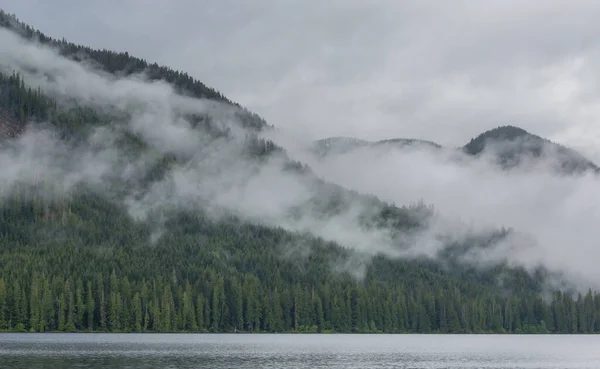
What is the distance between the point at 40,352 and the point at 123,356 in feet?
46.0

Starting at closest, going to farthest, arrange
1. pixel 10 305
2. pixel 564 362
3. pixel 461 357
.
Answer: pixel 564 362
pixel 461 357
pixel 10 305

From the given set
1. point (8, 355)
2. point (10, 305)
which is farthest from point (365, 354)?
point (10, 305)

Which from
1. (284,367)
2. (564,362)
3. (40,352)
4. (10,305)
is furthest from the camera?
(10,305)

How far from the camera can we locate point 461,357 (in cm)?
13900

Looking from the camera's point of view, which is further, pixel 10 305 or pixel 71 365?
pixel 10 305

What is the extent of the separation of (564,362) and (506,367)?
1965 cm

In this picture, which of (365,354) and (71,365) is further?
(365,354)

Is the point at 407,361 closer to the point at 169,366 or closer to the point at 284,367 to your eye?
the point at 284,367

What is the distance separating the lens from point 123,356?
378 ft

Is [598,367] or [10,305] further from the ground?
[10,305]

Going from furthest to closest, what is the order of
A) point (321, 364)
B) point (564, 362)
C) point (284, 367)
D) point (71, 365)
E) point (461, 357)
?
point (461, 357)
point (564, 362)
point (321, 364)
point (284, 367)
point (71, 365)

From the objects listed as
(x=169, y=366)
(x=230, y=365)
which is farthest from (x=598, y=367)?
(x=169, y=366)

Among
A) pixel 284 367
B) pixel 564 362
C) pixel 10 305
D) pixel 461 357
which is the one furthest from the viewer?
pixel 10 305

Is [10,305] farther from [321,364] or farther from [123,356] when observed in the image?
[321,364]
